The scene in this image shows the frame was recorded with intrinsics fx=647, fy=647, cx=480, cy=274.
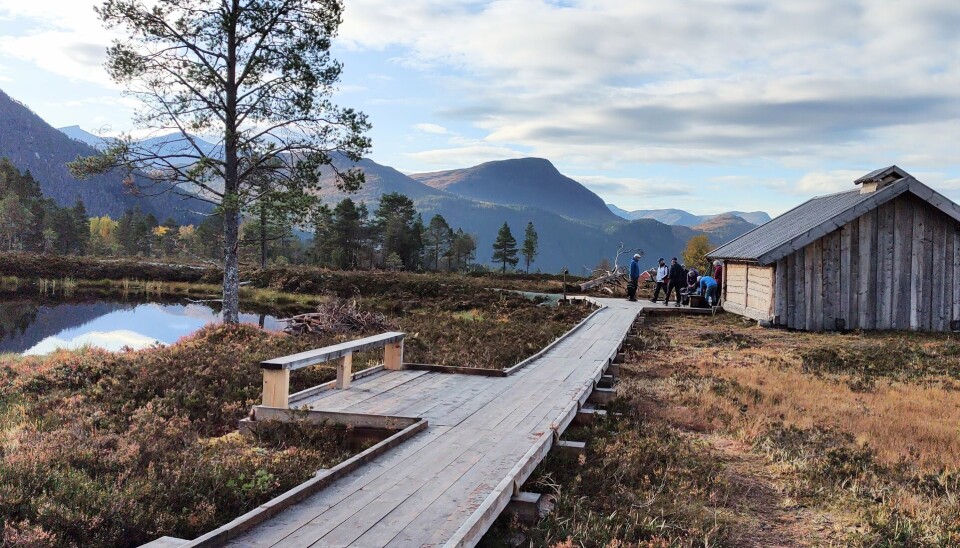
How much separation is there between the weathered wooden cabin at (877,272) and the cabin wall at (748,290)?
0.15m

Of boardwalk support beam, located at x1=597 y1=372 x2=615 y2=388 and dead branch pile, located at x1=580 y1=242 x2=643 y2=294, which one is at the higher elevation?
dead branch pile, located at x1=580 y1=242 x2=643 y2=294

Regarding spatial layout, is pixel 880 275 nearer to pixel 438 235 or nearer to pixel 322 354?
pixel 322 354

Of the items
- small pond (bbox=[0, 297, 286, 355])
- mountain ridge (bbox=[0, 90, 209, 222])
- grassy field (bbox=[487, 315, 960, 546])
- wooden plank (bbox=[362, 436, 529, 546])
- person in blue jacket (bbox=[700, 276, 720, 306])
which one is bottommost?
small pond (bbox=[0, 297, 286, 355])

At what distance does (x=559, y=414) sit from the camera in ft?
26.8

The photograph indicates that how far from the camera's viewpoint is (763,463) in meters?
7.59

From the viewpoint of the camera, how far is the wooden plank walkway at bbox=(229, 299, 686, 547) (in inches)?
178

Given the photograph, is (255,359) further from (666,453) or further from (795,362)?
(795,362)

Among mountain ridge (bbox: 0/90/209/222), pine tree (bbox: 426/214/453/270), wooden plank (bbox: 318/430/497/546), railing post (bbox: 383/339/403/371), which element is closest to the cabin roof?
railing post (bbox: 383/339/403/371)

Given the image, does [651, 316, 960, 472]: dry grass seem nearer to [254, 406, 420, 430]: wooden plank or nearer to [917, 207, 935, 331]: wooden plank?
[917, 207, 935, 331]: wooden plank

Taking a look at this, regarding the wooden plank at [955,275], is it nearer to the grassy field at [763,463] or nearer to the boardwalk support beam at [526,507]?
the grassy field at [763,463]

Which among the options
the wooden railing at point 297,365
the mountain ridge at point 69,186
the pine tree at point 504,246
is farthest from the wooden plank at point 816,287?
the mountain ridge at point 69,186

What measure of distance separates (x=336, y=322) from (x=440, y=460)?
12.8 meters

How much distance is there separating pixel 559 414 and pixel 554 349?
5.99 meters

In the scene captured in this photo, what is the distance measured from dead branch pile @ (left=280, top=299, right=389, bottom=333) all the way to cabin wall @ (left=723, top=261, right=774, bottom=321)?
12.7m
